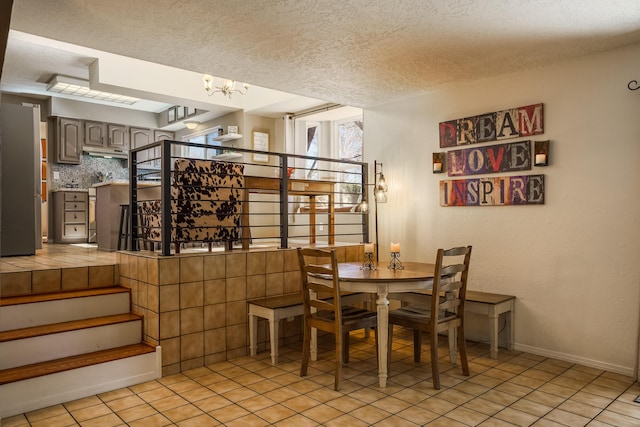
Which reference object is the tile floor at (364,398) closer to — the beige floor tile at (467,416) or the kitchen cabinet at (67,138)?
the beige floor tile at (467,416)

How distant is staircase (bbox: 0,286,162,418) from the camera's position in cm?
273

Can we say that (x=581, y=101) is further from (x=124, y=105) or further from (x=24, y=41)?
(x=124, y=105)

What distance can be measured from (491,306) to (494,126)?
165 cm

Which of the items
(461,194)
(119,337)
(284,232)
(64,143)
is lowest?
(119,337)

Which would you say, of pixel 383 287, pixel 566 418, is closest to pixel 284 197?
pixel 383 287

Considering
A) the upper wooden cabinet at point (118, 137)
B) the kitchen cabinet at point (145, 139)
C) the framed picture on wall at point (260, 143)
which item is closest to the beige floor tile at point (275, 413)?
the framed picture on wall at point (260, 143)

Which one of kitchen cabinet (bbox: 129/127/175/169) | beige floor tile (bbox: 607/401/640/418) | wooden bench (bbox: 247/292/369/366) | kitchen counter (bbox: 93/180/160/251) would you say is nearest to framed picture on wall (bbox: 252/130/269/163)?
kitchen counter (bbox: 93/180/160/251)

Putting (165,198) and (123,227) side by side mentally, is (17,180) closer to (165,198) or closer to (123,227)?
(123,227)

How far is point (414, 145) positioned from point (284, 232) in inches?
68.7

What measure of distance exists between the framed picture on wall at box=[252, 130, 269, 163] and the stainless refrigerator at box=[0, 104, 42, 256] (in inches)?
127

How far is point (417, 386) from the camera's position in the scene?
10.0 ft

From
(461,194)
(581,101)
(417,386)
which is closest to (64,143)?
(461,194)

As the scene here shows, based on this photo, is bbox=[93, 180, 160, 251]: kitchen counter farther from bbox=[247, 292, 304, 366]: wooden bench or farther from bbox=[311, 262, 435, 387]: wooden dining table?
bbox=[311, 262, 435, 387]: wooden dining table

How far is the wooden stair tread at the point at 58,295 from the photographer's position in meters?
3.15
